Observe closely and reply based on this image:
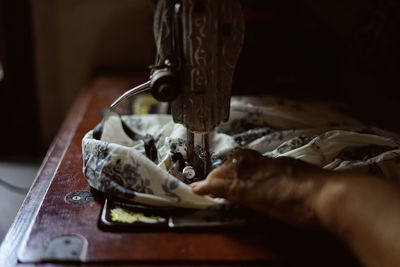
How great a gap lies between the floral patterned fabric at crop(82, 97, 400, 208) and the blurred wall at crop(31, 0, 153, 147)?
79 centimetres

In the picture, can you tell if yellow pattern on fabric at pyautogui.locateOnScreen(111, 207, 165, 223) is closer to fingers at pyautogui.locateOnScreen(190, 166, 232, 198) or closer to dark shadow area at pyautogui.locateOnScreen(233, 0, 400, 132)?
fingers at pyautogui.locateOnScreen(190, 166, 232, 198)

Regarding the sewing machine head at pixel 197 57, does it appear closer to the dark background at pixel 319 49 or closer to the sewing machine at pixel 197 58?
the sewing machine at pixel 197 58

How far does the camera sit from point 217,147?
863 millimetres

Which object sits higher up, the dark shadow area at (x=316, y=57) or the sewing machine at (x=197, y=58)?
the sewing machine at (x=197, y=58)

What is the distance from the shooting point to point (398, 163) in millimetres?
718

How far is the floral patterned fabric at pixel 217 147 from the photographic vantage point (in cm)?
69

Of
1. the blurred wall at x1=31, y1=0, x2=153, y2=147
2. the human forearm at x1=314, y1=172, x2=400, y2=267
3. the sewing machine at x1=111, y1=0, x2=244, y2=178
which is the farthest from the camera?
the blurred wall at x1=31, y1=0, x2=153, y2=147

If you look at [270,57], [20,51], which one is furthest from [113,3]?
[270,57]

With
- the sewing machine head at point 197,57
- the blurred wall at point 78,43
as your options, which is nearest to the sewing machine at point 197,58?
the sewing machine head at point 197,57

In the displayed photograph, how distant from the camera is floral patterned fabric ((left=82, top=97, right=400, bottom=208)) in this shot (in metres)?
0.69

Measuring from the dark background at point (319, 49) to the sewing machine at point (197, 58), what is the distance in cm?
53

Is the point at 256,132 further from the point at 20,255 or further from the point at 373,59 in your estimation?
the point at 373,59

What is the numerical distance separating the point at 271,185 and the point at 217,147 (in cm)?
25

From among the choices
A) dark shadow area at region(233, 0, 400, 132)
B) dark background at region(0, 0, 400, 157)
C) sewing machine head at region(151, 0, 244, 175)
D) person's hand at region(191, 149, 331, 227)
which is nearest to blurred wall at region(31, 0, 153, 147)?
dark background at region(0, 0, 400, 157)
